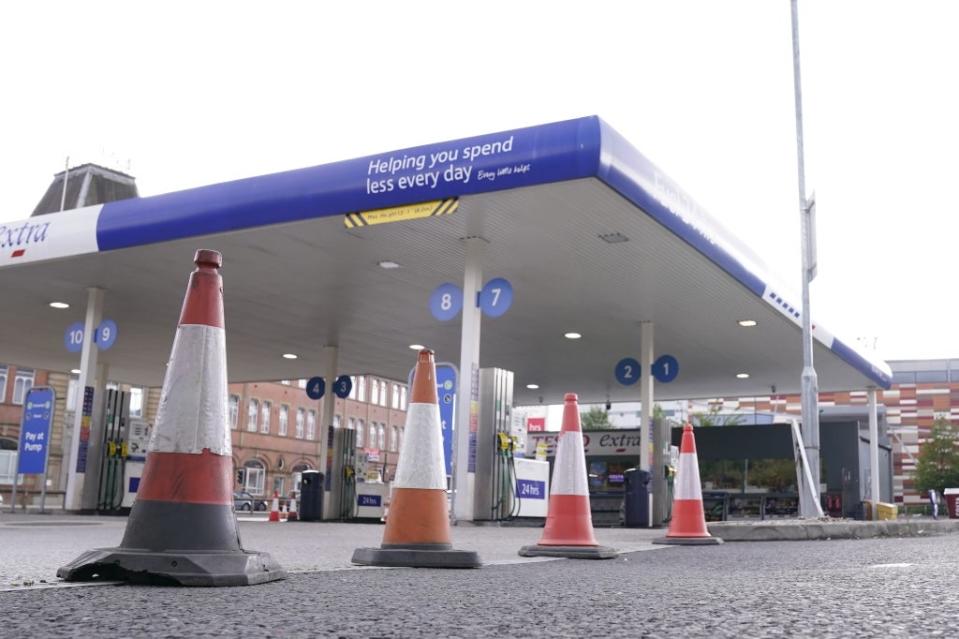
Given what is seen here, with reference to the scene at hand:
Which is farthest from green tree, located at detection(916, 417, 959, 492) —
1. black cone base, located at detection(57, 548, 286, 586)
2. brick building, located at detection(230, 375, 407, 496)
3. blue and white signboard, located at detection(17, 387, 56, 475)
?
black cone base, located at detection(57, 548, 286, 586)

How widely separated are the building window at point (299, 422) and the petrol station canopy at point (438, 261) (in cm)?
4105

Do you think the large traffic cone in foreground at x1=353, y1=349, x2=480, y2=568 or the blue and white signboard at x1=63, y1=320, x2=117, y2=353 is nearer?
the large traffic cone in foreground at x1=353, y1=349, x2=480, y2=568

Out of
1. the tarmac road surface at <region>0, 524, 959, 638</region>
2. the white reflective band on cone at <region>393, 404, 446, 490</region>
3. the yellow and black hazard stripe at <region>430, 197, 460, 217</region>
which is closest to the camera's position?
the tarmac road surface at <region>0, 524, 959, 638</region>

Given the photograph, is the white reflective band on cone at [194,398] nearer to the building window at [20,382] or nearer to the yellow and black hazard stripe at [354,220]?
the yellow and black hazard stripe at [354,220]

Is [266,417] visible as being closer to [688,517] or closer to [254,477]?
[254,477]

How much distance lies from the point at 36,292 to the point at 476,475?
1074 cm

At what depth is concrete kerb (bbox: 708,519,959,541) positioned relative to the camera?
11.5 metres

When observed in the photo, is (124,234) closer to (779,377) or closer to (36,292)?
(36,292)

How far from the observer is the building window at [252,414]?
208 ft

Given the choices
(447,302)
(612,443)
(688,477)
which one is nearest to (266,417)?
(612,443)

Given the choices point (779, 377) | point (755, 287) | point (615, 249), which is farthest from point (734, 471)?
point (615, 249)

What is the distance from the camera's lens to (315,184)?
14.0 meters

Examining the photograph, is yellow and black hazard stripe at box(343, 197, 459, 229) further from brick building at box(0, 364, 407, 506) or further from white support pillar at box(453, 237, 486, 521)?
brick building at box(0, 364, 407, 506)

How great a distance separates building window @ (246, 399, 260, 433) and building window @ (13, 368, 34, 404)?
17.9 m
